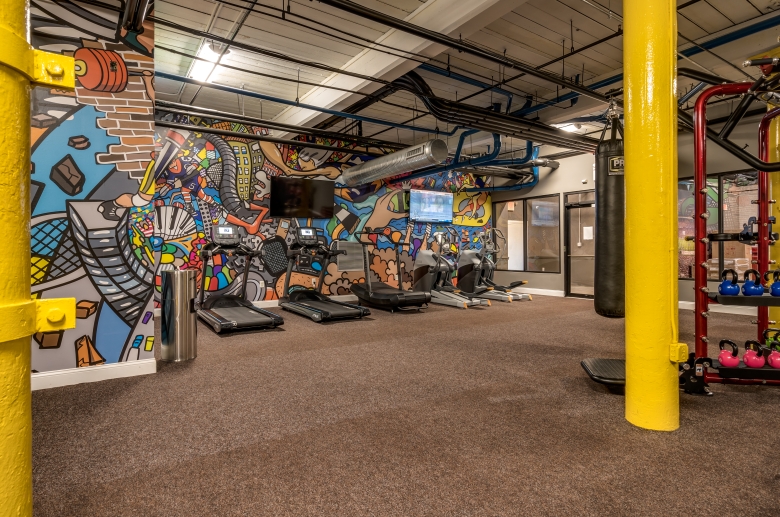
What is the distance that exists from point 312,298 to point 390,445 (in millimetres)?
5468

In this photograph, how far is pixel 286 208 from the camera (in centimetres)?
782

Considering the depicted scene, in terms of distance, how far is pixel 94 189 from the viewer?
354 cm

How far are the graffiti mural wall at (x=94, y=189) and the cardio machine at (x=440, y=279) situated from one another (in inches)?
222

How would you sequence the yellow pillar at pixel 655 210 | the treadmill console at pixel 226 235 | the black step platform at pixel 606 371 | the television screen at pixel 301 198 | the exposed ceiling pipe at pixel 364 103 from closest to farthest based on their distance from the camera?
the yellow pillar at pixel 655 210
the black step platform at pixel 606 371
the exposed ceiling pipe at pixel 364 103
the treadmill console at pixel 226 235
the television screen at pixel 301 198

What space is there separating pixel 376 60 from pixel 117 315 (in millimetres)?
4048

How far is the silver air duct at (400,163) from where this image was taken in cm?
668

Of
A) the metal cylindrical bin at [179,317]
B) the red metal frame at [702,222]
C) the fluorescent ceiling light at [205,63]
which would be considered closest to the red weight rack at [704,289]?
the red metal frame at [702,222]

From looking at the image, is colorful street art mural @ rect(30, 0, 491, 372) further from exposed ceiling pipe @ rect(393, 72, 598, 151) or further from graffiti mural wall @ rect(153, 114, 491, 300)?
graffiti mural wall @ rect(153, 114, 491, 300)

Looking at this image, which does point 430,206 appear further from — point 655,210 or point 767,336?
point 655,210

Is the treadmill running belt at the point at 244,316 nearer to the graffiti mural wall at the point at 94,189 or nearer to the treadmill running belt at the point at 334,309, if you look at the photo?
the treadmill running belt at the point at 334,309

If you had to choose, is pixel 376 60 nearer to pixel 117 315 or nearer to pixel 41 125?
pixel 41 125

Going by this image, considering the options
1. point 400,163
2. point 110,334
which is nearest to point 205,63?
point 400,163

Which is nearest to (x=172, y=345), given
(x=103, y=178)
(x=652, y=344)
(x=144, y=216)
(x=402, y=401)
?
(x=144, y=216)

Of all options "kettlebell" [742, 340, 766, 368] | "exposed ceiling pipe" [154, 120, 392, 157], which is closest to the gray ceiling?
"exposed ceiling pipe" [154, 120, 392, 157]
